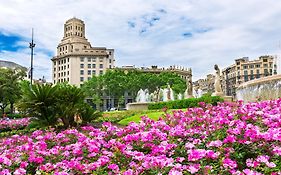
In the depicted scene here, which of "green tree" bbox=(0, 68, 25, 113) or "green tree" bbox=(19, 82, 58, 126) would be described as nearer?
"green tree" bbox=(19, 82, 58, 126)

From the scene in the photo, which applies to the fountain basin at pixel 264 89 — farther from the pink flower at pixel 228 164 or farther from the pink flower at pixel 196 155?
the pink flower at pixel 228 164

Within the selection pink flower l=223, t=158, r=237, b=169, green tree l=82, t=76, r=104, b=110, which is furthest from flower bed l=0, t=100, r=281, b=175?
green tree l=82, t=76, r=104, b=110

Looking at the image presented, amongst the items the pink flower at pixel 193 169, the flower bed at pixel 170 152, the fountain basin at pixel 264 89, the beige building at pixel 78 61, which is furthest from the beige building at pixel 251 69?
the pink flower at pixel 193 169

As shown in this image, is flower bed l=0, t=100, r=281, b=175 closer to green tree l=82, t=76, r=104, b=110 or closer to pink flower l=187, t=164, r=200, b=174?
pink flower l=187, t=164, r=200, b=174

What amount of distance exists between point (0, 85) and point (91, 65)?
194 ft

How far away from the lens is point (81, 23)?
353 feet

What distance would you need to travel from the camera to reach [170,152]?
424 centimetres

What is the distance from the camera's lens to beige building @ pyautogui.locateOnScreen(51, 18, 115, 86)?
94.1 meters

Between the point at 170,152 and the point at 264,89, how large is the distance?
12.0 meters

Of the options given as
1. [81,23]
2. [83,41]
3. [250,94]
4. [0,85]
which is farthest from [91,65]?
[250,94]

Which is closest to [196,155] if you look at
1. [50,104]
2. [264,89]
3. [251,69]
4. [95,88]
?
[50,104]

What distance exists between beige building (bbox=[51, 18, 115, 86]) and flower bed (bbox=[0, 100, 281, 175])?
89.5 meters

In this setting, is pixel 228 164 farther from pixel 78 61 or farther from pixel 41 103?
pixel 78 61

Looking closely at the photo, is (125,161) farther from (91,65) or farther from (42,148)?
(91,65)
